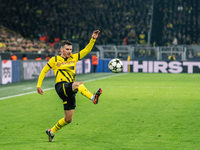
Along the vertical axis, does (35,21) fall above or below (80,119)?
above

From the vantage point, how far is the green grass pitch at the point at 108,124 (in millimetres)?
7109

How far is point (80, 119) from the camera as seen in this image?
1020 cm

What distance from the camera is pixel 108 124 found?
9383 millimetres

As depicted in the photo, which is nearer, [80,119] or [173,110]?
[80,119]

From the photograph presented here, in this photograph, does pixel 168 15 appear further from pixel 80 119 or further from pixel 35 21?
pixel 80 119

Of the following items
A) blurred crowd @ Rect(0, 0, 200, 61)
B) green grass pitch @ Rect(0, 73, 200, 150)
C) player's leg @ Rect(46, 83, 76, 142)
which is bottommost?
green grass pitch @ Rect(0, 73, 200, 150)

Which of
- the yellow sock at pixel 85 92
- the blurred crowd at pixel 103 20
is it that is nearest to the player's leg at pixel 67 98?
the yellow sock at pixel 85 92

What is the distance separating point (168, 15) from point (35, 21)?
15.1 m

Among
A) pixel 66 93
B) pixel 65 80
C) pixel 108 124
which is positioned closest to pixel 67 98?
pixel 66 93

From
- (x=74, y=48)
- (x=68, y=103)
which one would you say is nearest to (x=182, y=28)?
(x=74, y=48)

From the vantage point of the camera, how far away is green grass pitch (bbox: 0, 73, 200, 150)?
711 cm

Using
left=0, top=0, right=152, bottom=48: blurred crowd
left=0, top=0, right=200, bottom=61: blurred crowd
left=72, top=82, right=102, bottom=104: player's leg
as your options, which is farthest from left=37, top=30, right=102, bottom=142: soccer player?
left=0, top=0, right=152, bottom=48: blurred crowd

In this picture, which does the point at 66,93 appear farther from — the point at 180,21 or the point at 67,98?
the point at 180,21

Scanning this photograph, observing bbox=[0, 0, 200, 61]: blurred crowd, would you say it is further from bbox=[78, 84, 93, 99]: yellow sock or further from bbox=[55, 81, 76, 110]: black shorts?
bbox=[78, 84, 93, 99]: yellow sock
